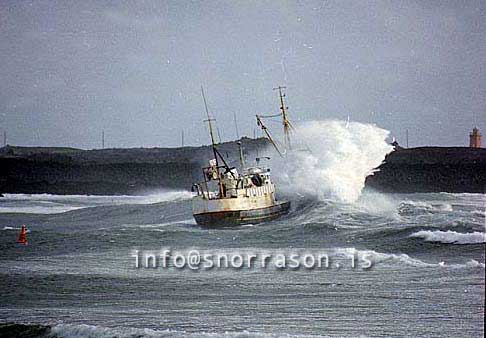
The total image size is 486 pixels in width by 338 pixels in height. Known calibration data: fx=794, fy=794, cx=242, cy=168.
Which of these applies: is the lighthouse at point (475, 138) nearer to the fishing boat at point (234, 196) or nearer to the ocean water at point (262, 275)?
the ocean water at point (262, 275)

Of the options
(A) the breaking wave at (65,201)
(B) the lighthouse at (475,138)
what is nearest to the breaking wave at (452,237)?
(B) the lighthouse at (475,138)

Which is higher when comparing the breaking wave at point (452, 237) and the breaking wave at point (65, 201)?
the breaking wave at point (65, 201)

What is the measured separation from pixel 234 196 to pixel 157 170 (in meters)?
1.03

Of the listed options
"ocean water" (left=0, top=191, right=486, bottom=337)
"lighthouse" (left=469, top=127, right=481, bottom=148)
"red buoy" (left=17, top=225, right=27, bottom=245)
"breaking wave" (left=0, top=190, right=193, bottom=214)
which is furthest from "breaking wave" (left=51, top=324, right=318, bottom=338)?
"breaking wave" (left=0, top=190, right=193, bottom=214)

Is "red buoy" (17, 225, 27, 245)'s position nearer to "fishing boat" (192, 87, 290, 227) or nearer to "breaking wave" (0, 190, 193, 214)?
"breaking wave" (0, 190, 193, 214)

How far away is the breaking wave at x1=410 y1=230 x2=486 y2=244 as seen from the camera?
602 cm

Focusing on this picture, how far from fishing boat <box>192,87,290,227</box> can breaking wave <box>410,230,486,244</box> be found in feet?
6.96

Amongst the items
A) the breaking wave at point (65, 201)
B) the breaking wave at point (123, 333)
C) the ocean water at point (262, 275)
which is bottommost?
the breaking wave at point (123, 333)

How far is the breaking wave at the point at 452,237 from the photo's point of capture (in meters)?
6.02

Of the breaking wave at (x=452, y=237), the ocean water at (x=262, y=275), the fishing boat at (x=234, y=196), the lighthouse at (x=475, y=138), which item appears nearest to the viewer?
the ocean water at (x=262, y=275)

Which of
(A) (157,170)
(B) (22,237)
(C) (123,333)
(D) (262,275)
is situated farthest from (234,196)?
(C) (123,333)

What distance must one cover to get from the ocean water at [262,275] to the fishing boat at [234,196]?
25 cm

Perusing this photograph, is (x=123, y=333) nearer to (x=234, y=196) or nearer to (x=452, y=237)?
(x=452, y=237)

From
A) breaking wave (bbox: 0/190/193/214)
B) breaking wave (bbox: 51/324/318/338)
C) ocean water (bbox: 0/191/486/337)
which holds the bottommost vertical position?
breaking wave (bbox: 51/324/318/338)
